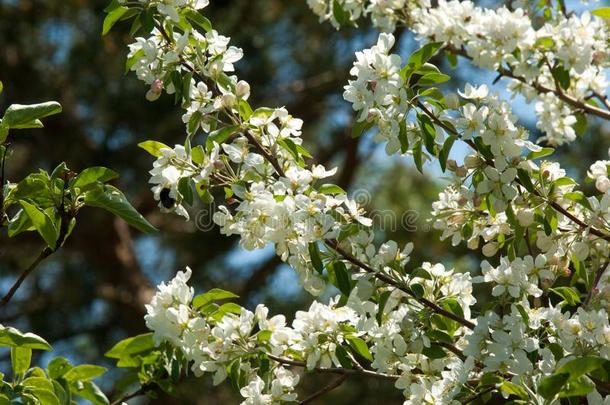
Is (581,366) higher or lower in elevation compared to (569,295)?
higher

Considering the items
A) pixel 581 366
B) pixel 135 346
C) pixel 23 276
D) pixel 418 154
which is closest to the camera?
pixel 581 366

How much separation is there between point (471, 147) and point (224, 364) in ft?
1.89

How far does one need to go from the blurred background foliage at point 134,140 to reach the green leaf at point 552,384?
294 centimetres

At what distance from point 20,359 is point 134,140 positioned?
2.95 metres

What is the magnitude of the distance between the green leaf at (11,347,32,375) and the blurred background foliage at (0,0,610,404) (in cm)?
259

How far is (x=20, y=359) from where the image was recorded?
1.55 meters

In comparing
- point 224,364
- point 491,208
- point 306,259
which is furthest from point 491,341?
point 224,364

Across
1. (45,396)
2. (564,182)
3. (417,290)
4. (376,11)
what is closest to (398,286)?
(417,290)

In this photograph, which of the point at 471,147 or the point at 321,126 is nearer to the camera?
the point at 471,147

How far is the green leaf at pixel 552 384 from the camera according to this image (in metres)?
1.22

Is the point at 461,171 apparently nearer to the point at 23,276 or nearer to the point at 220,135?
the point at 220,135

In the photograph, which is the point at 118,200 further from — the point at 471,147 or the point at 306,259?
the point at 471,147

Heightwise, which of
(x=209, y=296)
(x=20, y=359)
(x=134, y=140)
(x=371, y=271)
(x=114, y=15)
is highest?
(x=114, y=15)

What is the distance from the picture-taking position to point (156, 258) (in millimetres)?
5500
